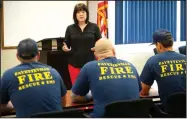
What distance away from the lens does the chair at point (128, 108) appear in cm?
234

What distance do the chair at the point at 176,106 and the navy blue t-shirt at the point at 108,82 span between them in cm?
29

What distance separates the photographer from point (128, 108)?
2389 millimetres

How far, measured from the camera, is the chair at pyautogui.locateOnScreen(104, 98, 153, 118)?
2.34 m

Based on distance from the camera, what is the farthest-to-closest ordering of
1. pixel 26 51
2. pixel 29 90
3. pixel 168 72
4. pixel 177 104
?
pixel 168 72 → pixel 177 104 → pixel 26 51 → pixel 29 90

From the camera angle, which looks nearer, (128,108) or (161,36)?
(128,108)

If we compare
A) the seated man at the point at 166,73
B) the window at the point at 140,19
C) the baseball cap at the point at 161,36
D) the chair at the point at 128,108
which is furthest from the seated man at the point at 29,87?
the window at the point at 140,19

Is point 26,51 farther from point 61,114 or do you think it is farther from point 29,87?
point 61,114

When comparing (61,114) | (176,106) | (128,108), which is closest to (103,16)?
(176,106)

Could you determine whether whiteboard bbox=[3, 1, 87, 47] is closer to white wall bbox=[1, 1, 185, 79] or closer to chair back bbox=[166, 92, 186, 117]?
white wall bbox=[1, 1, 185, 79]

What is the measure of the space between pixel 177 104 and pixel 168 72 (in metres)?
0.31

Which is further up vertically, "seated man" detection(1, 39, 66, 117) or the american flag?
the american flag

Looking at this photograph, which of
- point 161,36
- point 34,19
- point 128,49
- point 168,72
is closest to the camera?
point 168,72

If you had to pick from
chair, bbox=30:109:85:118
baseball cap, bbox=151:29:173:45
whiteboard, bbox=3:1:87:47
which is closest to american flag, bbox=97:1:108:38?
whiteboard, bbox=3:1:87:47

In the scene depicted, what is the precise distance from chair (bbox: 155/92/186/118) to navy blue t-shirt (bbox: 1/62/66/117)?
0.96 metres
